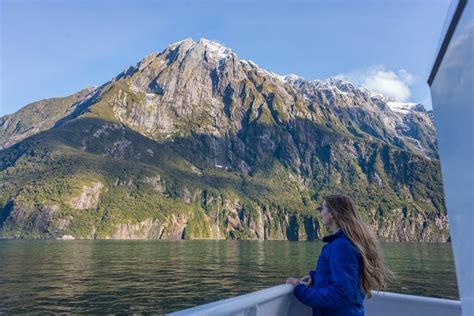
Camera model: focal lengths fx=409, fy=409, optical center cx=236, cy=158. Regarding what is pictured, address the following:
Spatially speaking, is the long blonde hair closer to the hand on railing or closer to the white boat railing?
the hand on railing

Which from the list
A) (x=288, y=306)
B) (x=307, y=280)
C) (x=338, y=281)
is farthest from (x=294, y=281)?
(x=338, y=281)

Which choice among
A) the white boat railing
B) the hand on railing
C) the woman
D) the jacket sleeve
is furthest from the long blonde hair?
the white boat railing

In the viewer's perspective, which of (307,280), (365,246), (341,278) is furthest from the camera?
(307,280)

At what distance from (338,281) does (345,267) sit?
15 cm

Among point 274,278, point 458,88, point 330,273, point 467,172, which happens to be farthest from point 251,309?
point 274,278

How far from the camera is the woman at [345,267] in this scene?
3.99 m

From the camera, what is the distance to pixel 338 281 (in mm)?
3973

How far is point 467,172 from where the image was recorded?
2.83 meters

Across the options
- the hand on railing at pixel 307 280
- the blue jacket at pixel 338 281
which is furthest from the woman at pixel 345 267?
the hand on railing at pixel 307 280

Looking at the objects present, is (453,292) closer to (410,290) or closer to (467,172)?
(410,290)

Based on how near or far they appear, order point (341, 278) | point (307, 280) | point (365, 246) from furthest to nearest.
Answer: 1. point (307, 280)
2. point (365, 246)
3. point (341, 278)

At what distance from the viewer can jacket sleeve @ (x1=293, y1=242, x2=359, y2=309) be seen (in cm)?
396

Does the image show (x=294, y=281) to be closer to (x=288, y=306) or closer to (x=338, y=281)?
(x=288, y=306)

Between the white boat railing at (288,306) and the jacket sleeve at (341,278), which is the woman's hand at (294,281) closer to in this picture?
the white boat railing at (288,306)
